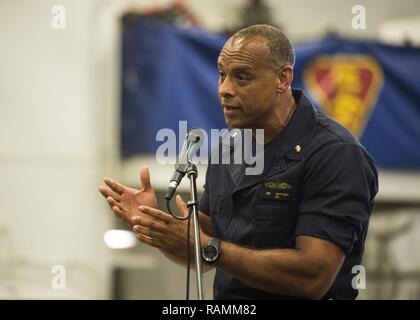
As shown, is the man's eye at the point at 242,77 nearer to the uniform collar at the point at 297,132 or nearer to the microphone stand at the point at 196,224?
the uniform collar at the point at 297,132

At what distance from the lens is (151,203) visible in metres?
2.55

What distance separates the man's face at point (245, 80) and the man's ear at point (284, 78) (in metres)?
0.02

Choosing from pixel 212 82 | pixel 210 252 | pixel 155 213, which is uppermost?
pixel 212 82

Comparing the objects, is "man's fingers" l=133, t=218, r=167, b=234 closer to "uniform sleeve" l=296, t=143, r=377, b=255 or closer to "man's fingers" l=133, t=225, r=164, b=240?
"man's fingers" l=133, t=225, r=164, b=240

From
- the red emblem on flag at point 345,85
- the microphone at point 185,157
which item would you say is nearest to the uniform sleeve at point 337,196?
the microphone at point 185,157

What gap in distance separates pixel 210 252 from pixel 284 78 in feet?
2.03

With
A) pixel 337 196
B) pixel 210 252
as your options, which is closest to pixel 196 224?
pixel 210 252

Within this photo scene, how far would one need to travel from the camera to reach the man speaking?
2.37m

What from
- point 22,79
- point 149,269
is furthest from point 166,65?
point 149,269

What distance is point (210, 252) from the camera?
2.37m

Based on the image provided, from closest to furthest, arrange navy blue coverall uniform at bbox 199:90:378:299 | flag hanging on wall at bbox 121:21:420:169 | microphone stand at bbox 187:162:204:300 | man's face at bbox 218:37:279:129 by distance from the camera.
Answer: microphone stand at bbox 187:162:204:300, navy blue coverall uniform at bbox 199:90:378:299, man's face at bbox 218:37:279:129, flag hanging on wall at bbox 121:21:420:169

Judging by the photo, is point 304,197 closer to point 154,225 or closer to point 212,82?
point 154,225

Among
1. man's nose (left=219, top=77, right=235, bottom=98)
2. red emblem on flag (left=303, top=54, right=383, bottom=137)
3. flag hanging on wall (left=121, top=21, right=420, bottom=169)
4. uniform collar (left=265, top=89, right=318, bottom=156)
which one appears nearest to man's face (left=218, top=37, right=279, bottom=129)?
man's nose (left=219, top=77, right=235, bottom=98)

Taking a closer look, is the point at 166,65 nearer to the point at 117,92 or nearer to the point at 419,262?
the point at 117,92
